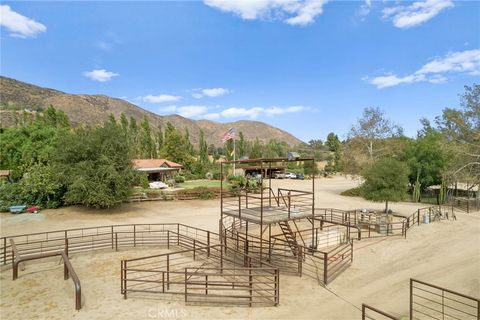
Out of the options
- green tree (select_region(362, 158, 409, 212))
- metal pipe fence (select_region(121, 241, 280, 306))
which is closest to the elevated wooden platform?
metal pipe fence (select_region(121, 241, 280, 306))

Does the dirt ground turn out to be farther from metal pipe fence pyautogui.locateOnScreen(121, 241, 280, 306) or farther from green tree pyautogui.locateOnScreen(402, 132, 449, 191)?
green tree pyautogui.locateOnScreen(402, 132, 449, 191)

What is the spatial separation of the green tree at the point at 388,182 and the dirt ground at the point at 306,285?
12.8ft

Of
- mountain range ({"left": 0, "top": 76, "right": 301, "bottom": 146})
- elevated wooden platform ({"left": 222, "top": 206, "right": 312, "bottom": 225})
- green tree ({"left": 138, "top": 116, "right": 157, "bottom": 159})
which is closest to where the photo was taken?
elevated wooden platform ({"left": 222, "top": 206, "right": 312, "bottom": 225})

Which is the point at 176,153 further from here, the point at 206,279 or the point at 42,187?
the point at 206,279

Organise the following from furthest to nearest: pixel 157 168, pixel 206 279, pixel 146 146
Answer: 1. pixel 146 146
2. pixel 157 168
3. pixel 206 279

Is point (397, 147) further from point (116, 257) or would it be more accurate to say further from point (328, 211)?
point (116, 257)

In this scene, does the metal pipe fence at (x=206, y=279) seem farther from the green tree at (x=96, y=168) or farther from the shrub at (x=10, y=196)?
the shrub at (x=10, y=196)

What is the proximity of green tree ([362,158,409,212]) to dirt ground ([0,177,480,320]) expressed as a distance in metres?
3.90

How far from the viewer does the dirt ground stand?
779 centimetres

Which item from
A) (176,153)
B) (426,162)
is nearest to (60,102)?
(176,153)

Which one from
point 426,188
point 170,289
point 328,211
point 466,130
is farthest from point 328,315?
point 426,188

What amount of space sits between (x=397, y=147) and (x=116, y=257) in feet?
103

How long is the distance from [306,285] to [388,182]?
14342 millimetres

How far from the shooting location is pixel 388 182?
69.7 feet
